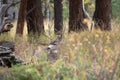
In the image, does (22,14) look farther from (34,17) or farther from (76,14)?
(76,14)

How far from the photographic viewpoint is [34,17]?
1334 centimetres

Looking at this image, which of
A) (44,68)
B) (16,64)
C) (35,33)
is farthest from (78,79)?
(35,33)

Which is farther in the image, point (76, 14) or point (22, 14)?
point (76, 14)

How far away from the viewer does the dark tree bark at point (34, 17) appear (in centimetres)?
1325

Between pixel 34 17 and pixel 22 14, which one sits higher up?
pixel 22 14

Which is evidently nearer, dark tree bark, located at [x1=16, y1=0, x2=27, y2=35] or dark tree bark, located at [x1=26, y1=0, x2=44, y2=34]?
dark tree bark, located at [x1=16, y1=0, x2=27, y2=35]

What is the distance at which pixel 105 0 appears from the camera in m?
13.4

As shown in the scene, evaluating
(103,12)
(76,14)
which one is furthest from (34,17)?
(103,12)

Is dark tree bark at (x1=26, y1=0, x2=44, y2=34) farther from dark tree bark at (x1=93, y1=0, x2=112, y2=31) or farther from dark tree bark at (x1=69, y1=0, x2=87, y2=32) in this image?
dark tree bark at (x1=93, y1=0, x2=112, y2=31)

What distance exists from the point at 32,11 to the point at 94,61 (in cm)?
831

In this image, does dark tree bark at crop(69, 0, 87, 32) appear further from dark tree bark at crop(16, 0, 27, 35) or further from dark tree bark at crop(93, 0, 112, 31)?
dark tree bark at crop(16, 0, 27, 35)

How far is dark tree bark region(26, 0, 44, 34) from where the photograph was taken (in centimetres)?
1325

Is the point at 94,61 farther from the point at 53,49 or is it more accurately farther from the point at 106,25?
the point at 106,25

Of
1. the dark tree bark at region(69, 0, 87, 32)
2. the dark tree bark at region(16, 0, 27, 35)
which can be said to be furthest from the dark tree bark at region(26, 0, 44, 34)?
the dark tree bark at region(69, 0, 87, 32)
